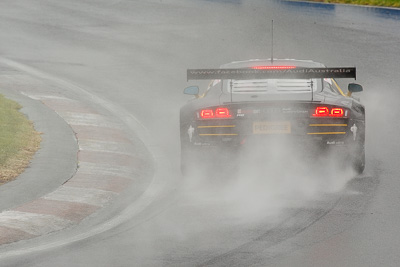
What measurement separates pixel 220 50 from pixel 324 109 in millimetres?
11939

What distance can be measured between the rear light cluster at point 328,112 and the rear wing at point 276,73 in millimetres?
378

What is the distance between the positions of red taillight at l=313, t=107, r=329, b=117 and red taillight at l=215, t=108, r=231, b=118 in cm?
91

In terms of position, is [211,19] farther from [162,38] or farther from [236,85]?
[236,85]

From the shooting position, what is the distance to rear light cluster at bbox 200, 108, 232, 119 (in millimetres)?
12680

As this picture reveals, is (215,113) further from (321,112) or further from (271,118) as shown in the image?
(321,112)

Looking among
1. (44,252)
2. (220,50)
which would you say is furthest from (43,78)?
(44,252)

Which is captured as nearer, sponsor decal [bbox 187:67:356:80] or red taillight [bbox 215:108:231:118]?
red taillight [bbox 215:108:231:118]

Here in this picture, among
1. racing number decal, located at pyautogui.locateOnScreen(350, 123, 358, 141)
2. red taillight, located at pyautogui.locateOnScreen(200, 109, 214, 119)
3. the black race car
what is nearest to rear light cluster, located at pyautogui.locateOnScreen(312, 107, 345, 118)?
the black race car

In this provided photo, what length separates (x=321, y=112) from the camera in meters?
12.6

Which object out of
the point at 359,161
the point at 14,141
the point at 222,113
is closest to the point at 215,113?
the point at 222,113

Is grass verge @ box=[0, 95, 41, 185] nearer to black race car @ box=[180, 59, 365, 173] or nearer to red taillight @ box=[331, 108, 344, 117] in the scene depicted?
black race car @ box=[180, 59, 365, 173]

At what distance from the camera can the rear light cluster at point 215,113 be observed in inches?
499

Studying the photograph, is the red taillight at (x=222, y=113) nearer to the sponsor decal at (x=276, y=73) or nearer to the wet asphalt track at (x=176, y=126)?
the sponsor decal at (x=276, y=73)

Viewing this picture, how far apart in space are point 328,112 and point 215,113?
1183mm
